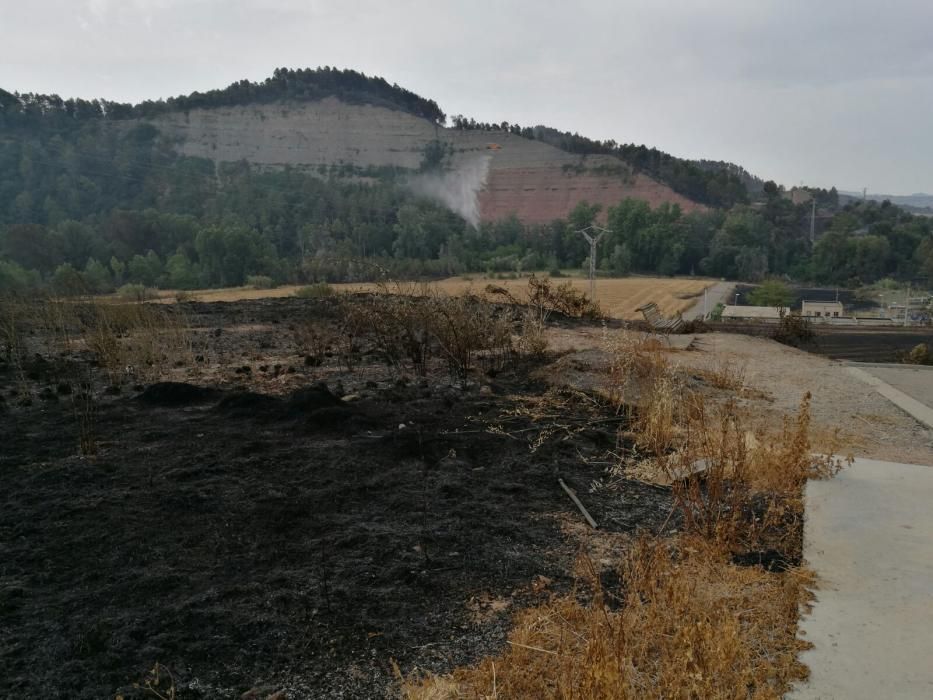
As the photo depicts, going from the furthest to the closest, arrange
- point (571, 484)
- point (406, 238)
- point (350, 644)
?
1. point (406, 238)
2. point (571, 484)
3. point (350, 644)

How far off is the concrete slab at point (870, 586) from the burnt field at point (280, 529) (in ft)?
2.88

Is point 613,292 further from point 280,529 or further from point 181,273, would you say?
point 280,529

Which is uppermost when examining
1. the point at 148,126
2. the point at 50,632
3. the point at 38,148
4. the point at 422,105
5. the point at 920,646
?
the point at 422,105

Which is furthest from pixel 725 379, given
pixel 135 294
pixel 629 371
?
pixel 135 294

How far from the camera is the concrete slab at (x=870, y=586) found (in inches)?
84.6

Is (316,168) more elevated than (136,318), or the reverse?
(316,168)

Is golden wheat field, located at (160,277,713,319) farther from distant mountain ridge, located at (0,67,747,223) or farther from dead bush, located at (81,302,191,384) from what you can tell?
distant mountain ridge, located at (0,67,747,223)

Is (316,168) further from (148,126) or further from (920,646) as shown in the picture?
(920,646)

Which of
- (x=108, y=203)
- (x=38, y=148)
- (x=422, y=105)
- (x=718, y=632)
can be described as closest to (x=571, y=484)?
(x=718, y=632)

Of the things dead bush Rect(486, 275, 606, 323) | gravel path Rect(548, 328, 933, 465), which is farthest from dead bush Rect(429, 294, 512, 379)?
dead bush Rect(486, 275, 606, 323)

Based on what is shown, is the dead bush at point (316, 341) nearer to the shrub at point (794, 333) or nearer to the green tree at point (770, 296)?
the shrub at point (794, 333)

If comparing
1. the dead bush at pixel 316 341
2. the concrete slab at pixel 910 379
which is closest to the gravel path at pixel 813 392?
the concrete slab at pixel 910 379

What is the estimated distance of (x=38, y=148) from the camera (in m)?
66.9

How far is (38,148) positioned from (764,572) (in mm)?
82456
